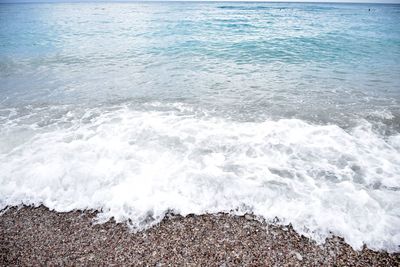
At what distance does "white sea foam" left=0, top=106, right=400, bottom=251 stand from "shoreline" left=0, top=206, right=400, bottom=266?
0.22 metres

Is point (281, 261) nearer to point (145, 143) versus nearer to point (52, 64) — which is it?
point (145, 143)

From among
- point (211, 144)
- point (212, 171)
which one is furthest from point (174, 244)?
point (211, 144)

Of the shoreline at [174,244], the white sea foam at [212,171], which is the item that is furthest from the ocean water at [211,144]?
the shoreline at [174,244]

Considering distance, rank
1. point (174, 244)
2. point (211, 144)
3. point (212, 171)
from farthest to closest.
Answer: point (211, 144) < point (212, 171) < point (174, 244)

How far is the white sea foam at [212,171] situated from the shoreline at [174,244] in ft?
0.73

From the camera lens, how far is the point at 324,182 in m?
4.73

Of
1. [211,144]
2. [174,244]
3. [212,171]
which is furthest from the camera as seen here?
[211,144]

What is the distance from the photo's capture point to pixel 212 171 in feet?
16.7

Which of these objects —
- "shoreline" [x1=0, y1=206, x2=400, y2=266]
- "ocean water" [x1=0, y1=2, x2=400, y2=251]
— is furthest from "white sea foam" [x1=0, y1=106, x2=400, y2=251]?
"shoreline" [x1=0, y1=206, x2=400, y2=266]

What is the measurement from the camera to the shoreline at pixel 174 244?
336 cm

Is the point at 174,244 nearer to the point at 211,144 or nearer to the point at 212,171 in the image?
the point at 212,171

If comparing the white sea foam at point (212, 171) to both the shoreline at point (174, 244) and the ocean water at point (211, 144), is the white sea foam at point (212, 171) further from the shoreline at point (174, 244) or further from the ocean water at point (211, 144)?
the shoreline at point (174, 244)

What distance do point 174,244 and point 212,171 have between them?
A: 185cm

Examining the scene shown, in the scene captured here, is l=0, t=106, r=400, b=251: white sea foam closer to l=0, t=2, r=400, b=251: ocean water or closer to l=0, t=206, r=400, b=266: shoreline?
l=0, t=2, r=400, b=251: ocean water
